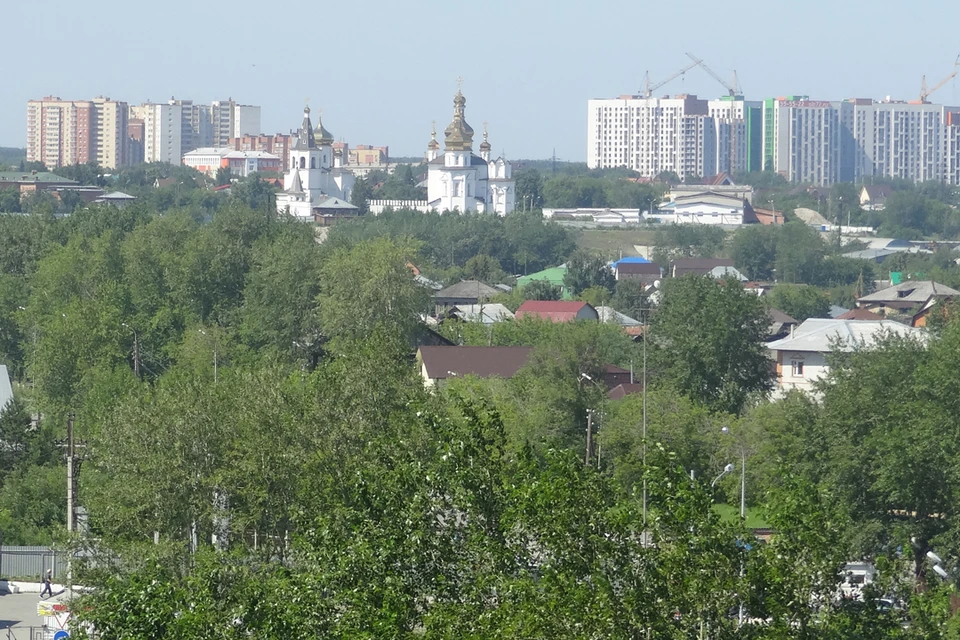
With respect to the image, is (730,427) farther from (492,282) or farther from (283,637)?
(492,282)

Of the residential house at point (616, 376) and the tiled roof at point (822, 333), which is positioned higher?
the tiled roof at point (822, 333)

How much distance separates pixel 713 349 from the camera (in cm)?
3183

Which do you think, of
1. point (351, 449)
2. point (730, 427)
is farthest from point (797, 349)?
point (351, 449)

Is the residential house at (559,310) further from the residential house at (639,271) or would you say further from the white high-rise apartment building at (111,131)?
the white high-rise apartment building at (111,131)

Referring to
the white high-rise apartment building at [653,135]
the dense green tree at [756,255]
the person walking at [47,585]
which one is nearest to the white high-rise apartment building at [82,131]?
the white high-rise apartment building at [653,135]

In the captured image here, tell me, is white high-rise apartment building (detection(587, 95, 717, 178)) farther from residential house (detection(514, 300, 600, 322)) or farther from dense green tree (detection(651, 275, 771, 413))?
dense green tree (detection(651, 275, 771, 413))

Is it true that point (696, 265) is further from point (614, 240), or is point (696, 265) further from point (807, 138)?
point (807, 138)

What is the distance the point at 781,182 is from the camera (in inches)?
5635

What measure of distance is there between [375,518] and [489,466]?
37.4 inches

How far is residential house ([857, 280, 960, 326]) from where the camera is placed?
187 feet

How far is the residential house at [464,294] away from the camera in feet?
186

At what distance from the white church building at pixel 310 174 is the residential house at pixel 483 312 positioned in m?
47.0

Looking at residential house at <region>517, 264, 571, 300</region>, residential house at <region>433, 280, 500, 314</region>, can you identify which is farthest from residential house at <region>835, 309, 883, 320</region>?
residential house at <region>517, 264, 571, 300</region>

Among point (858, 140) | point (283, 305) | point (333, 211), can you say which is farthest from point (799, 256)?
point (858, 140)
